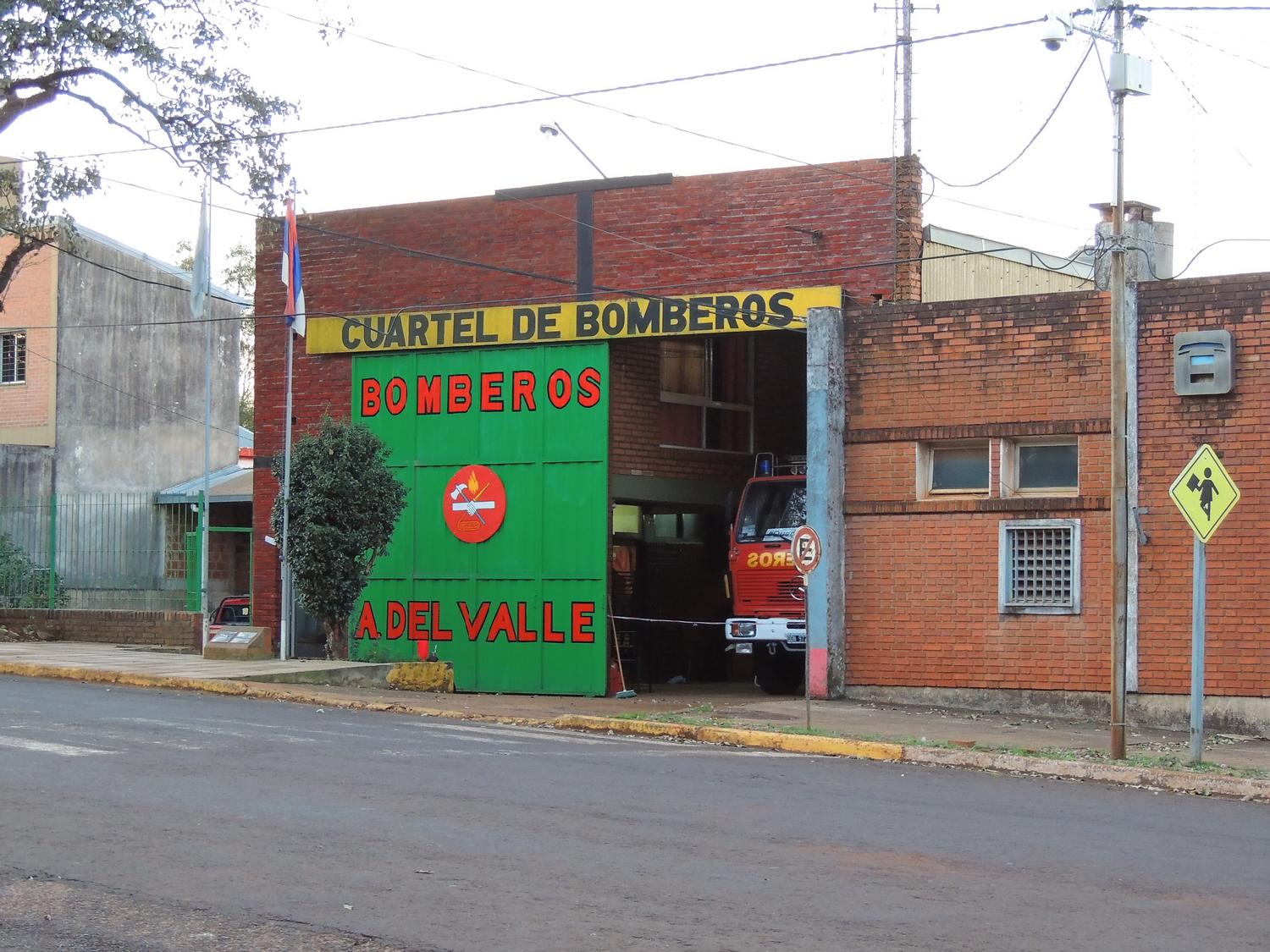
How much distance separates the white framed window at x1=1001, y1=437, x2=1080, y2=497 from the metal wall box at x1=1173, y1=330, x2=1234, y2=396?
1.49 meters

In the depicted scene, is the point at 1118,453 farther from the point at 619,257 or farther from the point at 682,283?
the point at 619,257

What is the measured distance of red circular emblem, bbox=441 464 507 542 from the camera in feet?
76.1

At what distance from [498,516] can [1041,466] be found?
25.8 feet

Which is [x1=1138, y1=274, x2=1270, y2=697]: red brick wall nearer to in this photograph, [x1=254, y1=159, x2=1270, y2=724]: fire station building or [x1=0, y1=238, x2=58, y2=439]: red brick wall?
[x1=254, y1=159, x2=1270, y2=724]: fire station building

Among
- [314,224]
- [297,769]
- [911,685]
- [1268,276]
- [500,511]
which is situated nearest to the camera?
[297,769]

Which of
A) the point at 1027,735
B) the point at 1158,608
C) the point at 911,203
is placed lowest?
the point at 1027,735

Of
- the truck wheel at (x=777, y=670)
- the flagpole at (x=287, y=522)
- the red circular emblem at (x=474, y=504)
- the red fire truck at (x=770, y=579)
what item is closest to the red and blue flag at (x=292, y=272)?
the flagpole at (x=287, y=522)

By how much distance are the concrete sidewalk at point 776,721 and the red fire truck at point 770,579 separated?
0.65 m

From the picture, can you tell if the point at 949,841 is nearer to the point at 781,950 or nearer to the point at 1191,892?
the point at 1191,892

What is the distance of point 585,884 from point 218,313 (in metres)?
36.2

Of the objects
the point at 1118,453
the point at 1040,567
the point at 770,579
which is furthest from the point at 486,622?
the point at 1118,453

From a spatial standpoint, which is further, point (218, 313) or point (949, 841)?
point (218, 313)

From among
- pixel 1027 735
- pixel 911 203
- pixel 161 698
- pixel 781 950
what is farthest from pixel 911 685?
pixel 781 950

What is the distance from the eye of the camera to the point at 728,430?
83.6ft
